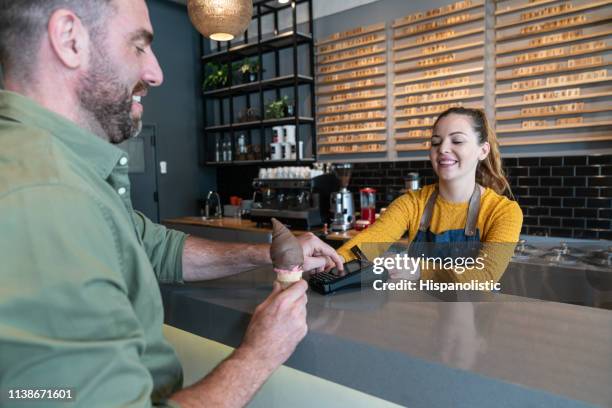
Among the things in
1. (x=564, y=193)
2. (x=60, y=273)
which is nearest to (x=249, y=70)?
(x=564, y=193)

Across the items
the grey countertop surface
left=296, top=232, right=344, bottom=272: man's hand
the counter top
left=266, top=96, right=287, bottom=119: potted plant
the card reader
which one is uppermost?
left=266, top=96, right=287, bottom=119: potted plant

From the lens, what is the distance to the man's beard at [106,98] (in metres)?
0.78

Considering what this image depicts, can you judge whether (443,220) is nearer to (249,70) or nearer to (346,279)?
(346,279)

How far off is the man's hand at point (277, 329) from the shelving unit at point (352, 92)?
10.8 feet

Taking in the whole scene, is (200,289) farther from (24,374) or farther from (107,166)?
(24,374)

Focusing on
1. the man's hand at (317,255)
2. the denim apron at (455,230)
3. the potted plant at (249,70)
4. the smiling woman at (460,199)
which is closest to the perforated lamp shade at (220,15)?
the smiling woman at (460,199)

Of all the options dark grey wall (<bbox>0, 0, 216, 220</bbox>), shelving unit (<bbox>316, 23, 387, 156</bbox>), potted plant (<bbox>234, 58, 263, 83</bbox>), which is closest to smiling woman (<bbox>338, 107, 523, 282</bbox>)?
shelving unit (<bbox>316, 23, 387, 156</bbox>)

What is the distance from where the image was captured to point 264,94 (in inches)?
191

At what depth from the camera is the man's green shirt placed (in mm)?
519

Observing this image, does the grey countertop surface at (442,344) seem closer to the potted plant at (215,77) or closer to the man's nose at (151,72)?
the man's nose at (151,72)

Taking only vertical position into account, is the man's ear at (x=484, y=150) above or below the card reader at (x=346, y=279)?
above

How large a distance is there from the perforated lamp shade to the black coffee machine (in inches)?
65.1

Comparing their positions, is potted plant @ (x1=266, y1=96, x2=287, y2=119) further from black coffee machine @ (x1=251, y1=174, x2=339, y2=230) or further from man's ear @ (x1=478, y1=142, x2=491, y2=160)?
man's ear @ (x1=478, y1=142, x2=491, y2=160)

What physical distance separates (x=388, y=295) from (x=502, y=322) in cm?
31
